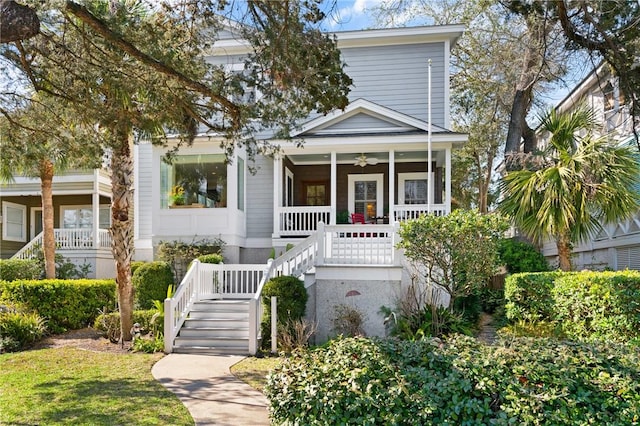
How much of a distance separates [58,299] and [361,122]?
32.2ft

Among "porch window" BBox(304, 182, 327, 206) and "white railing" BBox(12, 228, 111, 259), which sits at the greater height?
"porch window" BBox(304, 182, 327, 206)

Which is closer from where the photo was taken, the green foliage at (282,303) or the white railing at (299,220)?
the green foliage at (282,303)

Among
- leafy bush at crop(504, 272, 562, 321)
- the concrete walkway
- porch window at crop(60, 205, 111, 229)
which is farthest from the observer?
porch window at crop(60, 205, 111, 229)

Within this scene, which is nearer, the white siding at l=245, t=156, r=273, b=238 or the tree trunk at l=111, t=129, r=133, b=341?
the tree trunk at l=111, t=129, r=133, b=341

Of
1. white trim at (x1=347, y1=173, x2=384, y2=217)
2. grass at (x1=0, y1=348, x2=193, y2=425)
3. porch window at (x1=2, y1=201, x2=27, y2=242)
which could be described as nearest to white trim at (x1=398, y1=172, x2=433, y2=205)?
white trim at (x1=347, y1=173, x2=384, y2=217)

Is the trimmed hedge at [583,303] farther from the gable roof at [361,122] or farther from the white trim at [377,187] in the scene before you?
the white trim at [377,187]

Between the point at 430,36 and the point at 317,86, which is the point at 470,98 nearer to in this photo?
the point at 430,36

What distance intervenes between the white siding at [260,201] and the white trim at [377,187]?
2.85 m

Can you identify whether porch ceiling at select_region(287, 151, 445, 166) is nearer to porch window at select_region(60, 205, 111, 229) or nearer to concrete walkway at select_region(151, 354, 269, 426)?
concrete walkway at select_region(151, 354, 269, 426)

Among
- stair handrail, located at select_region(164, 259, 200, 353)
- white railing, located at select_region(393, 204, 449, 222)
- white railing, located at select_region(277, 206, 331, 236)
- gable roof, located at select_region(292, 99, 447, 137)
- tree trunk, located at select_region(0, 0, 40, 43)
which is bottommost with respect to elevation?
stair handrail, located at select_region(164, 259, 200, 353)

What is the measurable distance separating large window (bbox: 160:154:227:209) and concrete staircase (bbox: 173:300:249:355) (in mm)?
5176

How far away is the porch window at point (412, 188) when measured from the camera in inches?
640

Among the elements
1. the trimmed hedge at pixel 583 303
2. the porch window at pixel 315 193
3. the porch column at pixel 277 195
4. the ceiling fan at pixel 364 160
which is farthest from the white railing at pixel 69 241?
the trimmed hedge at pixel 583 303

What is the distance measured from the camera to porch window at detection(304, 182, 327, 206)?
17.3m
